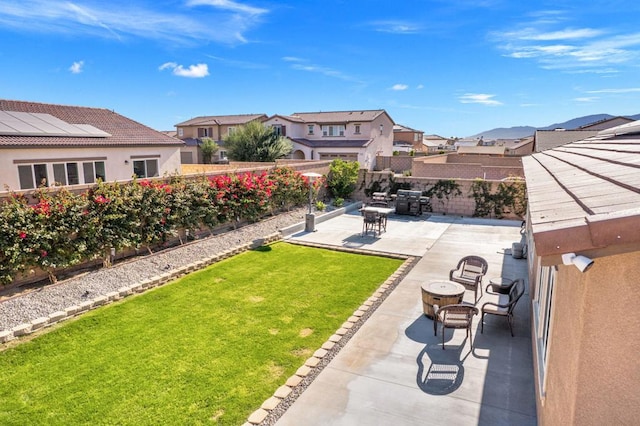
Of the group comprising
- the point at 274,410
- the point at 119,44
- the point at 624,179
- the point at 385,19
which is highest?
the point at 119,44

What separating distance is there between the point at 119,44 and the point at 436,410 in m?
43.2

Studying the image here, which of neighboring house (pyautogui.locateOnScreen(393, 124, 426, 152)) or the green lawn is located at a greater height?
neighboring house (pyautogui.locateOnScreen(393, 124, 426, 152))

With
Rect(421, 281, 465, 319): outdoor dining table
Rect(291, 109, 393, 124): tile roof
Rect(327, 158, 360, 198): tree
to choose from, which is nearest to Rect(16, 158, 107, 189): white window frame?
Rect(327, 158, 360, 198): tree

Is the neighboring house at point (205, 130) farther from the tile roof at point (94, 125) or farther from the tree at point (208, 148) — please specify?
the tile roof at point (94, 125)

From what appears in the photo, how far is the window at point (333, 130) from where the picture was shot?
1834 inches

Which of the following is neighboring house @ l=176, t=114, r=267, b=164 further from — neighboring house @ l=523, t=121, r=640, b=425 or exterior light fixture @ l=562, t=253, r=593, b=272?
exterior light fixture @ l=562, t=253, r=593, b=272

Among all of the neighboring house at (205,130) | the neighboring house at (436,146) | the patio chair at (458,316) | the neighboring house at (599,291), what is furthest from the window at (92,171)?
the neighboring house at (436,146)

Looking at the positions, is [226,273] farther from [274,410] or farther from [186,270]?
[274,410]

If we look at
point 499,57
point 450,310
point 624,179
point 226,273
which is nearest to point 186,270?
point 226,273

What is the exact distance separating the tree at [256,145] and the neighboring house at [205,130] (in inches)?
378

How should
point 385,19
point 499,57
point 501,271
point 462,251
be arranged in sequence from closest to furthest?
1. point 501,271
2. point 462,251
3. point 385,19
4. point 499,57

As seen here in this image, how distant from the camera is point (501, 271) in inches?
463

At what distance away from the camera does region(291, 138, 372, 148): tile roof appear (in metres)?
43.8

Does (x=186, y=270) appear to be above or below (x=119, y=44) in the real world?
below
